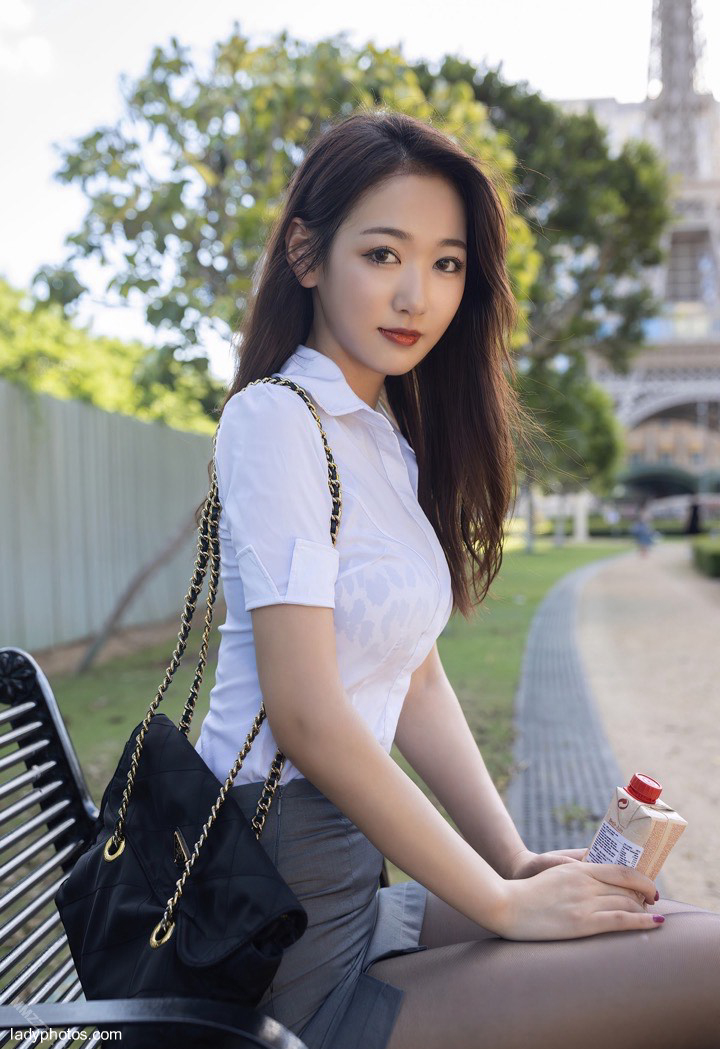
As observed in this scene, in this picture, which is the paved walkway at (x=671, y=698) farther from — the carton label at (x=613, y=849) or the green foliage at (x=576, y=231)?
the green foliage at (x=576, y=231)

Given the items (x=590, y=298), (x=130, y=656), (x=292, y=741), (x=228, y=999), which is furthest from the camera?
(x=590, y=298)

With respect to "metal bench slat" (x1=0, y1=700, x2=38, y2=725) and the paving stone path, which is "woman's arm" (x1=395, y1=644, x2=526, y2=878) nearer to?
"metal bench slat" (x1=0, y1=700, x2=38, y2=725)

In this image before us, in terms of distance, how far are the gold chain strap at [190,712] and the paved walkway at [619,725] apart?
8.20ft

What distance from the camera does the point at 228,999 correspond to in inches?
46.1

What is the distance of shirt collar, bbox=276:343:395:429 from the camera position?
153cm

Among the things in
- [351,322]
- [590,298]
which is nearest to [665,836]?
[351,322]

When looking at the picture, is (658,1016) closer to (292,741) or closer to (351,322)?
(292,741)

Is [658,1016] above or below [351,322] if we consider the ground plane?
below

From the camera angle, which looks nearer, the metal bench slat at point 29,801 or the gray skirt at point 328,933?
the gray skirt at point 328,933

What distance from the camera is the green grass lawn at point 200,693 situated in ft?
16.9

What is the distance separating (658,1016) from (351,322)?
1107 millimetres

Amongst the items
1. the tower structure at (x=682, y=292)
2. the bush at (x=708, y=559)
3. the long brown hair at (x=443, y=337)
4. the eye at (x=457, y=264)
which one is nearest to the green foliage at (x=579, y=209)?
the bush at (x=708, y=559)

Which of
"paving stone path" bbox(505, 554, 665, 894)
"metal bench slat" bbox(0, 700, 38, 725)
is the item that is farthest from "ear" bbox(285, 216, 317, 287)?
"paving stone path" bbox(505, 554, 665, 894)

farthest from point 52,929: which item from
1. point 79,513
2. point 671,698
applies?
Result: point 79,513
